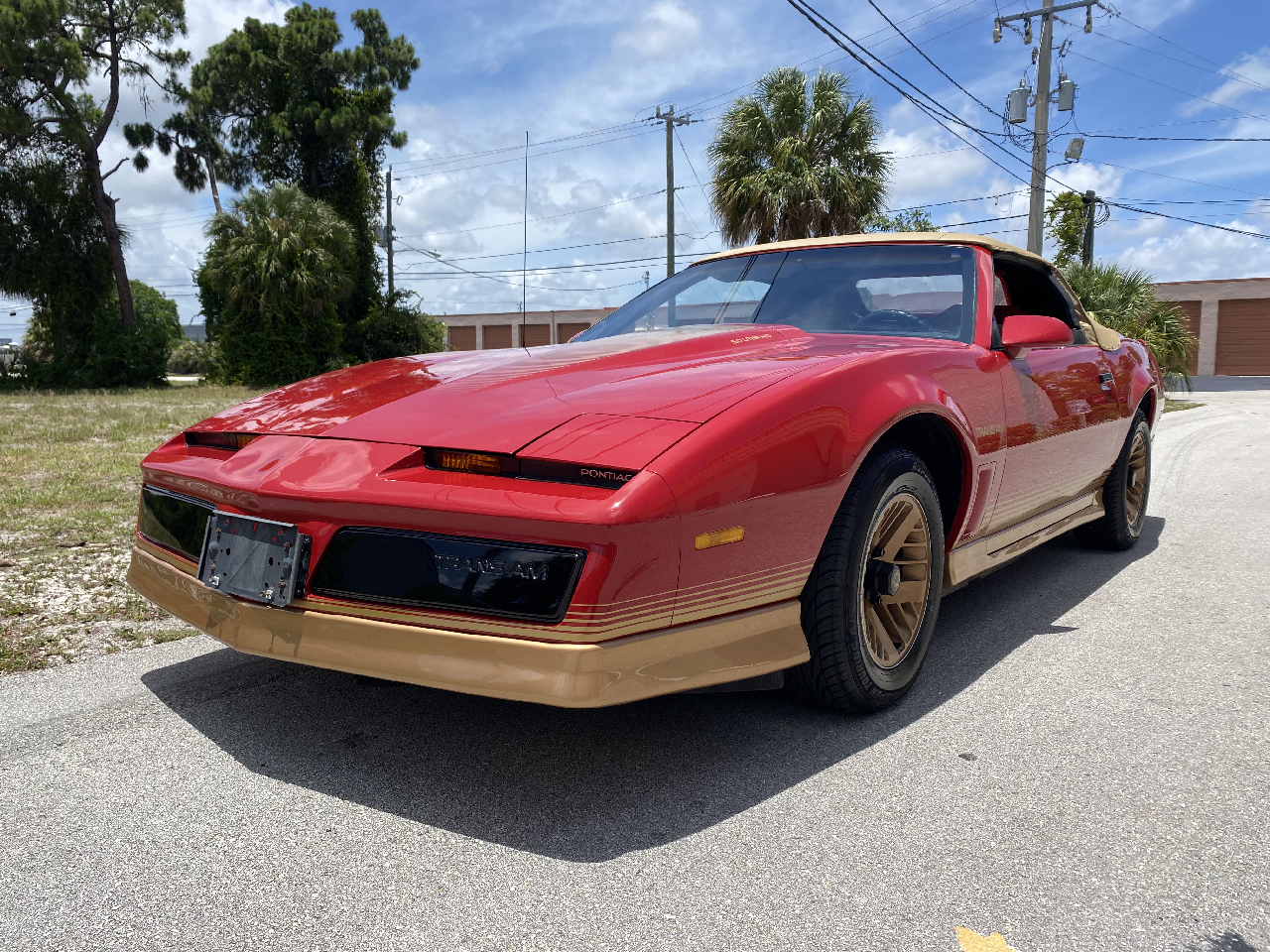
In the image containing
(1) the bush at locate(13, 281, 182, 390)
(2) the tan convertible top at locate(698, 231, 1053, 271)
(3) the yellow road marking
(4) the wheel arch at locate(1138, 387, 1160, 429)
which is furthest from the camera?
(1) the bush at locate(13, 281, 182, 390)

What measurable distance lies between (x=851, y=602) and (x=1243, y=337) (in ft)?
127

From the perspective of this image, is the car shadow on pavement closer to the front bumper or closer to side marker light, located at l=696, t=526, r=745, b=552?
the front bumper

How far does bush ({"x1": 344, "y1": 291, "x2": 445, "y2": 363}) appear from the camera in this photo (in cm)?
3269

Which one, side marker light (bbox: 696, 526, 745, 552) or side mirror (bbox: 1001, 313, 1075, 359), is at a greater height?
side mirror (bbox: 1001, 313, 1075, 359)

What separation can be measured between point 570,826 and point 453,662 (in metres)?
0.44

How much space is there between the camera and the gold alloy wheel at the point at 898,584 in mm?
2572

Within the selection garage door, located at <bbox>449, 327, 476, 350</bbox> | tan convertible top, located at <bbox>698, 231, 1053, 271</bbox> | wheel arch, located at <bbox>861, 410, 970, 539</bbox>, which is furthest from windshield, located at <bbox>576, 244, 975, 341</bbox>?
garage door, located at <bbox>449, 327, 476, 350</bbox>

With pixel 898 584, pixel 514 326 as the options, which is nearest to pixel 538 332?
pixel 514 326

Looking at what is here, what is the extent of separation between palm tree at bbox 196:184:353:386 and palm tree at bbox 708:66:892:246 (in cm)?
1292

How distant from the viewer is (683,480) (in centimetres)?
196

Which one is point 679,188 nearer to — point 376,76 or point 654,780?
point 376,76

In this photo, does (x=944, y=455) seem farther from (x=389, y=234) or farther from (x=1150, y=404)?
(x=389, y=234)

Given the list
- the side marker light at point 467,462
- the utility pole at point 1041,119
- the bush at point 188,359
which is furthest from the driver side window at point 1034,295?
the bush at point 188,359

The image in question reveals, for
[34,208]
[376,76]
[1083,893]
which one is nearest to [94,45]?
[34,208]
